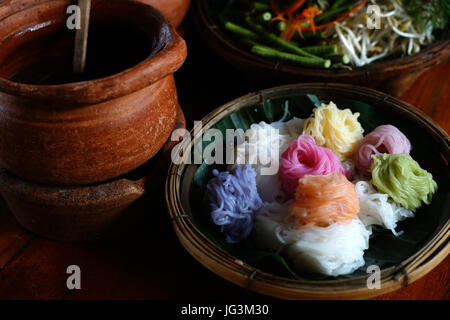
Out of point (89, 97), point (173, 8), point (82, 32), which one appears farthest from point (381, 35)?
point (89, 97)

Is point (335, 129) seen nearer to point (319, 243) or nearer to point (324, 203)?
point (324, 203)

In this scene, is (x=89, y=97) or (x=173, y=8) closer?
(x=89, y=97)

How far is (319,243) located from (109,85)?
917mm

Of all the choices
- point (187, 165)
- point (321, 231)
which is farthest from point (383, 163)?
point (187, 165)

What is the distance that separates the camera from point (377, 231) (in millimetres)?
1755

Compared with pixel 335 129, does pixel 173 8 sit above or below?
above

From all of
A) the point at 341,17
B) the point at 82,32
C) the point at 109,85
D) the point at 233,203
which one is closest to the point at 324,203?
the point at 233,203

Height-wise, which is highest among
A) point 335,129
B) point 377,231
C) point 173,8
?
point 173,8

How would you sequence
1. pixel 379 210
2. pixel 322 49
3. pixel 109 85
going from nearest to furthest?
1. pixel 109 85
2. pixel 379 210
3. pixel 322 49

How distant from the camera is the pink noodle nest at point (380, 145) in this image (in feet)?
6.08

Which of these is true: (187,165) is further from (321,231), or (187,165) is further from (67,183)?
(321,231)

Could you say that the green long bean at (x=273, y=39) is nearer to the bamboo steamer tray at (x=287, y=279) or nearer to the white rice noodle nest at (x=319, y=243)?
the bamboo steamer tray at (x=287, y=279)

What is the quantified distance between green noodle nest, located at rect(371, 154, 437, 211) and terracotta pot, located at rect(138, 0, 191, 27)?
1.44 metres

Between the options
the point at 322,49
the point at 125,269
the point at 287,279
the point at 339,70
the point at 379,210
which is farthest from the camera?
the point at 322,49
